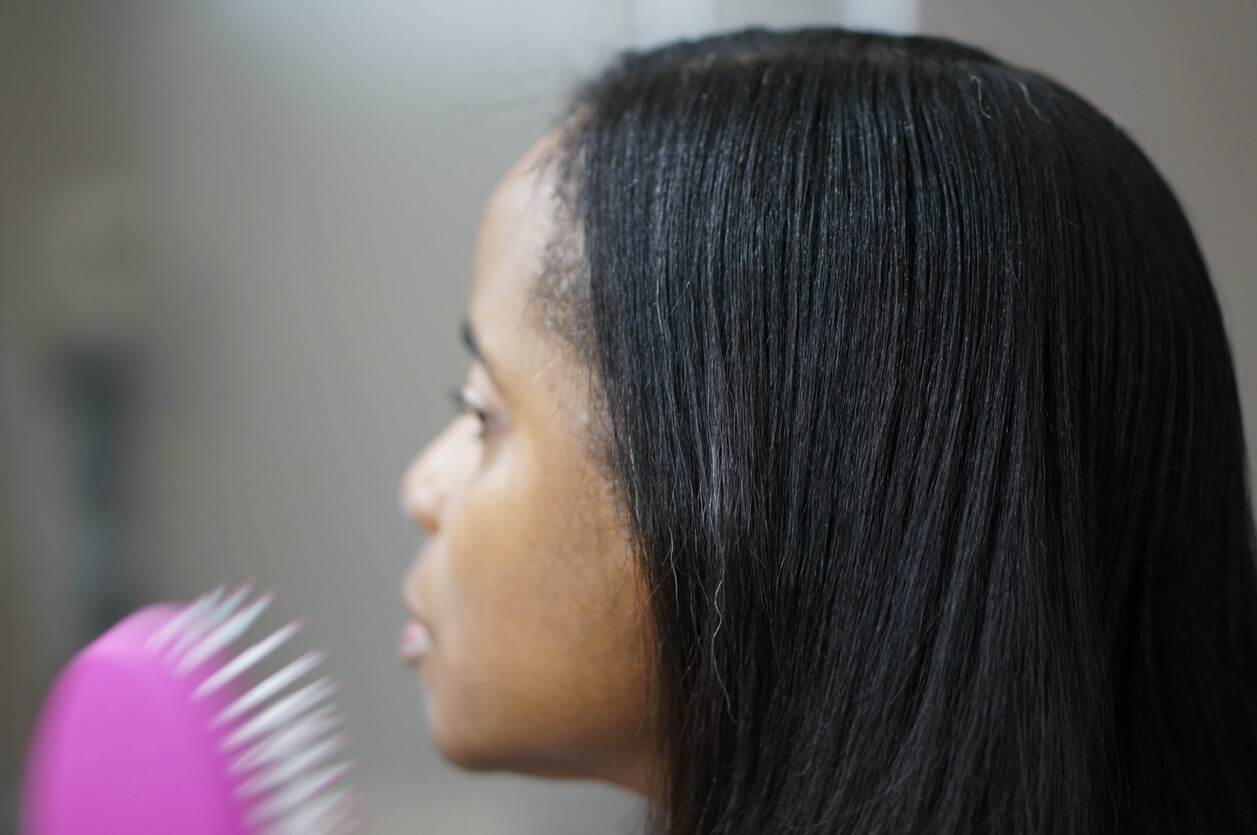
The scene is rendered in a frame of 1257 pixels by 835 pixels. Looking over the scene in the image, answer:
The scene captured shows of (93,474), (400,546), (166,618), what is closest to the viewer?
(166,618)

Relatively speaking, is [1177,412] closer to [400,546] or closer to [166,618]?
[166,618]

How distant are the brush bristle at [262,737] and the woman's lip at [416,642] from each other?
20 cm

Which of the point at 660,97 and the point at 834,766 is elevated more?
the point at 660,97

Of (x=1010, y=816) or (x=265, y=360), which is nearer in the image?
(x=1010, y=816)

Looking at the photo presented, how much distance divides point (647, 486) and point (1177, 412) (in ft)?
0.87

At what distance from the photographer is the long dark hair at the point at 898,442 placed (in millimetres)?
382

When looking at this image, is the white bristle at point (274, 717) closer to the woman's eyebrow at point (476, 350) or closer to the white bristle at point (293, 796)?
the white bristle at point (293, 796)

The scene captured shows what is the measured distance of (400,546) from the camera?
2.80ft

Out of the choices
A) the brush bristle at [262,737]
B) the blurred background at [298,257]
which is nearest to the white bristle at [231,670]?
the brush bristle at [262,737]

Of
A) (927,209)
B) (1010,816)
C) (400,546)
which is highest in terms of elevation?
(927,209)

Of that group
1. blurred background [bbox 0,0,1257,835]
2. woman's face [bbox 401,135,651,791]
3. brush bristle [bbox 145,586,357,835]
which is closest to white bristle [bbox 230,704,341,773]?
brush bristle [bbox 145,586,357,835]

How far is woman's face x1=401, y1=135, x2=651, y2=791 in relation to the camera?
1.47ft

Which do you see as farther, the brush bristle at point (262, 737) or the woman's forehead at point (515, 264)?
the woman's forehead at point (515, 264)

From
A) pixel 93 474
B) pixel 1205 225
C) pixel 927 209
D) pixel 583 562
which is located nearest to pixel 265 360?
pixel 93 474
